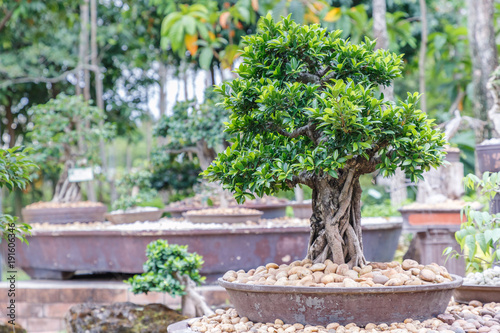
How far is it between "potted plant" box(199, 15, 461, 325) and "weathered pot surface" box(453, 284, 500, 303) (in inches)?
17.1

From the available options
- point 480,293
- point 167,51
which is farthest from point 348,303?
point 167,51

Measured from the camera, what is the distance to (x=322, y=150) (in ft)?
7.21

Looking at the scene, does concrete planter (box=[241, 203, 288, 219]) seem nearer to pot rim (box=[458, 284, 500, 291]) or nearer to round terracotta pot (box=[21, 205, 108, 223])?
round terracotta pot (box=[21, 205, 108, 223])

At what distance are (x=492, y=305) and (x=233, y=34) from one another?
→ 329 inches

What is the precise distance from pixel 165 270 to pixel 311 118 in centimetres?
210

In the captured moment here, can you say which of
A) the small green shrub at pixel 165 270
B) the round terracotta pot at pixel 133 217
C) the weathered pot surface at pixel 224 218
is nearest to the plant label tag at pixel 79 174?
the round terracotta pot at pixel 133 217

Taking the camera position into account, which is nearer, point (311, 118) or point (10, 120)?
point (311, 118)

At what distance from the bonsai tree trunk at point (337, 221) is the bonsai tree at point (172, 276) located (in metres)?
1.66

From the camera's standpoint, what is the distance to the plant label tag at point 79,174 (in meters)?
6.99

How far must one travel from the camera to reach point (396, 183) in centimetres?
789

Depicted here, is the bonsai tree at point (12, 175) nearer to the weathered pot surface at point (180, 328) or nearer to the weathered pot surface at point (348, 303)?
the weathered pot surface at point (180, 328)

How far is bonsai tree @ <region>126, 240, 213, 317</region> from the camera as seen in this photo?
12.7 ft

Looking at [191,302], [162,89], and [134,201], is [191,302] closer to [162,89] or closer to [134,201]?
[134,201]

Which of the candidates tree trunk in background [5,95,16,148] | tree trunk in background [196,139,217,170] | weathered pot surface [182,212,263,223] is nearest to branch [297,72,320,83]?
weathered pot surface [182,212,263,223]
